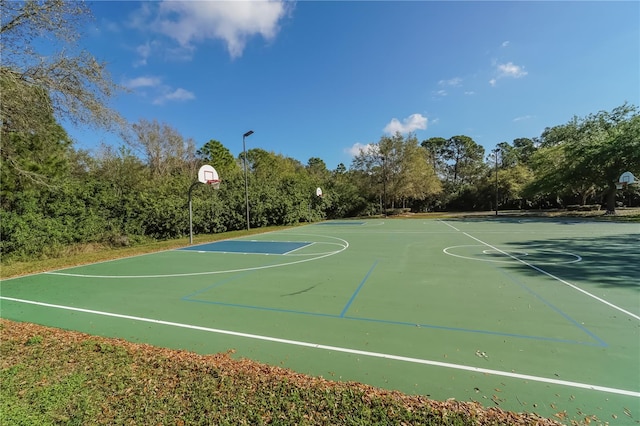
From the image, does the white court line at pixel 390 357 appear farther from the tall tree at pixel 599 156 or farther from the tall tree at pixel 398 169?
the tall tree at pixel 398 169

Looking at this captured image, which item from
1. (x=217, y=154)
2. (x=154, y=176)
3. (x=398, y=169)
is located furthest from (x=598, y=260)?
(x=217, y=154)

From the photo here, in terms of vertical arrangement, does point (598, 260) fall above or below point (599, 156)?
below

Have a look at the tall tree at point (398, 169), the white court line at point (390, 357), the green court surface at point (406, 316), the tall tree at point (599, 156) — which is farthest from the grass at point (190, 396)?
the tall tree at point (398, 169)

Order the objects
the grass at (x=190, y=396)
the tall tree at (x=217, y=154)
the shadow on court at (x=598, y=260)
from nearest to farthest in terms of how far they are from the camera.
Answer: the grass at (x=190, y=396) < the shadow on court at (x=598, y=260) < the tall tree at (x=217, y=154)

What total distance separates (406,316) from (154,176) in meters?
27.1

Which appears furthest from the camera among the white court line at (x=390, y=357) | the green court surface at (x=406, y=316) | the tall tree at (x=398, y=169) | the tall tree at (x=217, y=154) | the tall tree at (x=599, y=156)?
the tall tree at (x=217, y=154)

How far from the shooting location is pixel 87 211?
13594 millimetres

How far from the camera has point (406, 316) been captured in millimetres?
4352

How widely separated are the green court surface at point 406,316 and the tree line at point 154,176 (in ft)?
9.68

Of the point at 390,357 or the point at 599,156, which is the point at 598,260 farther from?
the point at 599,156

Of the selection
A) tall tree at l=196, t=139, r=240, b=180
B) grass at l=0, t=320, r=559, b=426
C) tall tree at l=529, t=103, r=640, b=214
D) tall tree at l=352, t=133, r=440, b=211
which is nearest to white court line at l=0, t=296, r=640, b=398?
grass at l=0, t=320, r=559, b=426

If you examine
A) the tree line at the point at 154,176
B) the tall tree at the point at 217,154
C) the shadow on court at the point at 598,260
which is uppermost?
the tall tree at the point at 217,154

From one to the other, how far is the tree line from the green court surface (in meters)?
2.95

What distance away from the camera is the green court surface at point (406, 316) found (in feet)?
9.11
